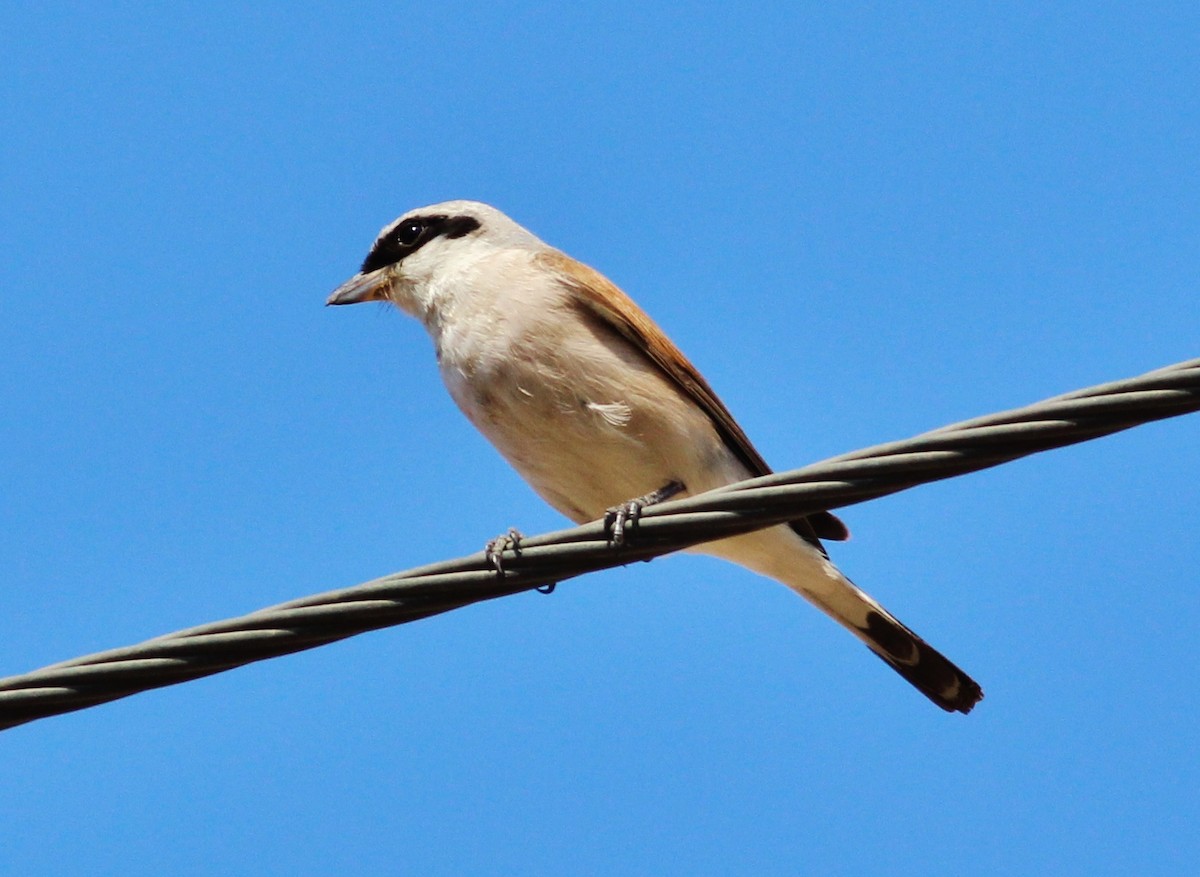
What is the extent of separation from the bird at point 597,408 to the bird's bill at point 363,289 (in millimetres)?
318

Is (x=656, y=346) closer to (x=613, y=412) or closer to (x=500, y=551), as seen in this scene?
(x=613, y=412)

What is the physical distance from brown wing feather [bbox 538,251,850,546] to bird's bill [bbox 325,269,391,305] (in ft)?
3.78

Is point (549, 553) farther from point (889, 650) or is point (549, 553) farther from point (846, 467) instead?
point (889, 650)

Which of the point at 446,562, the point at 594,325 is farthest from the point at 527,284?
the point at 446,562

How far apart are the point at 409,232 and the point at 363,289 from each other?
0.38 metres

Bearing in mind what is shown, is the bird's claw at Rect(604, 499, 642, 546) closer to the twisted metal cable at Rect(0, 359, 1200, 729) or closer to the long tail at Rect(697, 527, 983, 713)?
the twisted metal cable at Rect(0, 359, 1200, 729)

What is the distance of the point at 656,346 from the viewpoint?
20.8 feet

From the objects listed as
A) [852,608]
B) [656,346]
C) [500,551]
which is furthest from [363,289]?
[500,551]

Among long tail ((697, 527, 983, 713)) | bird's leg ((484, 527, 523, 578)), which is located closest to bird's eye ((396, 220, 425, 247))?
long tail ((697, 527, 983, 713))

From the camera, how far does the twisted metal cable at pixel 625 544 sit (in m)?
3.33

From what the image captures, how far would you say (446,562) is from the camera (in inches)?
148

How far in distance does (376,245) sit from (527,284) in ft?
5.20

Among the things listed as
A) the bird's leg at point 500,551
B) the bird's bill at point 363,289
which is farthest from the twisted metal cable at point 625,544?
the bird's bill at point 363,289

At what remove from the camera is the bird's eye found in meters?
7.55
